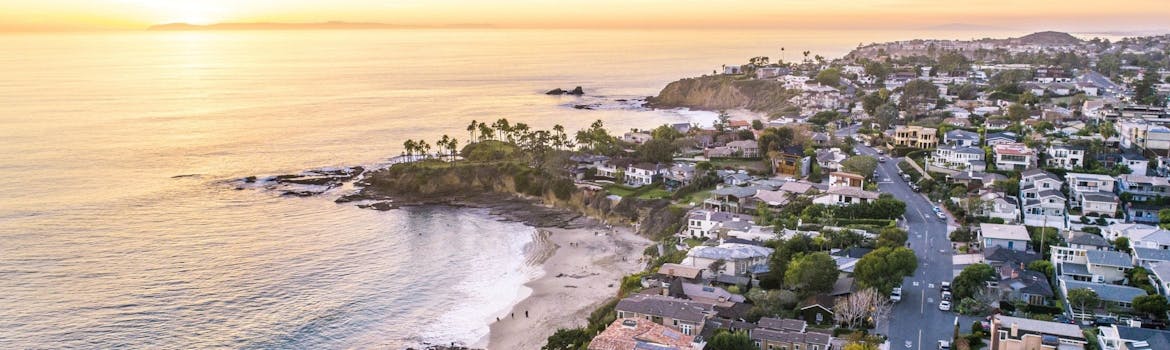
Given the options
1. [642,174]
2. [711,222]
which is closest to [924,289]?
[711,222]

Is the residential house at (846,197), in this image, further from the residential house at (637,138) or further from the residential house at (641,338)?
the residential house at (637,138)

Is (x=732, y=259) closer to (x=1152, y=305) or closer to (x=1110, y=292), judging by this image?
(x=1110, y=292)

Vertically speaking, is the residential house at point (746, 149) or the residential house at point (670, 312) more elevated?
the residential house at point (746, 149)

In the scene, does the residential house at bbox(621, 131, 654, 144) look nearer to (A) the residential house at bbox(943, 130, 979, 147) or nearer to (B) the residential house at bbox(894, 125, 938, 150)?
(B) the residential house at bbox(894, 125, 938, 150)

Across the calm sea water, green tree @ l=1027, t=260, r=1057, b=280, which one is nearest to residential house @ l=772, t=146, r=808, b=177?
the calm sea water

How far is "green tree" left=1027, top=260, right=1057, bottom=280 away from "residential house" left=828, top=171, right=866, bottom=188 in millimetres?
12083

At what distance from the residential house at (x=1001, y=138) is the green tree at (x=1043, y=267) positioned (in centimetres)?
2104

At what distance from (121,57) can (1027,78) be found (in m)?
174

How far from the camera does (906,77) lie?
3767 inches

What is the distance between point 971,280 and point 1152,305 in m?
4.83

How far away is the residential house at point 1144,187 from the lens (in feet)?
128

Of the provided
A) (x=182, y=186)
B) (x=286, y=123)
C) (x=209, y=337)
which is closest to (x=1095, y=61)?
(x=286, y=123)

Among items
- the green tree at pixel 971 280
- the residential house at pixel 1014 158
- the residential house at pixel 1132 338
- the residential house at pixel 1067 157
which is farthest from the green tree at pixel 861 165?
the residential house at pixel 1132 338

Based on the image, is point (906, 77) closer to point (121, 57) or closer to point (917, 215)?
point (917, 215)
